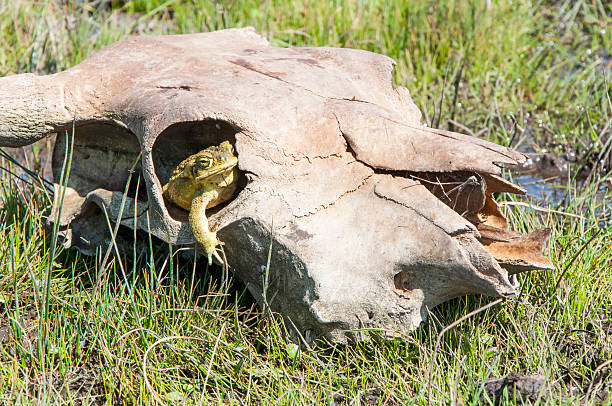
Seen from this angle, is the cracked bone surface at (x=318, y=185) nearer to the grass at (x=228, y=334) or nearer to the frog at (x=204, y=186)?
the frog at (x=204, y=186)

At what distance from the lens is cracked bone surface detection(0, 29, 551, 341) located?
289 centimetres

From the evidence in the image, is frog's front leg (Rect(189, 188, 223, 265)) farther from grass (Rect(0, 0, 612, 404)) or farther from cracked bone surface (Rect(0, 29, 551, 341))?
grass (Rect(0, 0, 612, 404))

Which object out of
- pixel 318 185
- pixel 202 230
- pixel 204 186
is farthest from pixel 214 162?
pixel 318 185

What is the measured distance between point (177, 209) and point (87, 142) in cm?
79

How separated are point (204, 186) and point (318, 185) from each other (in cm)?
57

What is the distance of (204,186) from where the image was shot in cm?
316

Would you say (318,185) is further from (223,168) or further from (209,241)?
(209,241)

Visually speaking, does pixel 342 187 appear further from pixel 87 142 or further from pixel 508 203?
pixel 87 142

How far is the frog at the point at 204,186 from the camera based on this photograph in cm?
304

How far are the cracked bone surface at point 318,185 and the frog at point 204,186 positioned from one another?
0.07m

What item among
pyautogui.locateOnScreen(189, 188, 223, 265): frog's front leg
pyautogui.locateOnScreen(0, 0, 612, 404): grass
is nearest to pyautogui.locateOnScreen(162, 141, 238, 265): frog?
pyautogui.locateOnScreen(189, 188, 223, 265): frog's front leg

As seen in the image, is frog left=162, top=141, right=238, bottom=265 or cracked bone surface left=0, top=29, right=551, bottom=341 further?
frog left=162, top=141, right=238, bottom=265

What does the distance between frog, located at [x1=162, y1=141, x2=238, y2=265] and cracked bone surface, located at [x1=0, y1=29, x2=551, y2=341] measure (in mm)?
Result: 67

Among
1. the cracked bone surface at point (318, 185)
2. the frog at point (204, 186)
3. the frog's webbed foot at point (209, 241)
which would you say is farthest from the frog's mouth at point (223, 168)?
the frog's webbed foot at point (209, 241)
